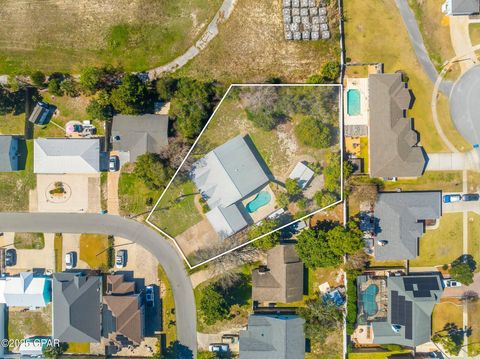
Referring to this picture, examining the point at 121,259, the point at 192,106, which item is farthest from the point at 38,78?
the point at 121,259

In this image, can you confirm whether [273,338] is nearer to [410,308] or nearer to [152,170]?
[410,308]

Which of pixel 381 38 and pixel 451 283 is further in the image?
pixel 451 283

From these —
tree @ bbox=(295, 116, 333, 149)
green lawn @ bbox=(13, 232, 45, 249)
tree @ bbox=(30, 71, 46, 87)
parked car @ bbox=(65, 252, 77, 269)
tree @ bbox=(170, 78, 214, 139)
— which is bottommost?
parked car @ bbox=(65, 252, 77, 269)

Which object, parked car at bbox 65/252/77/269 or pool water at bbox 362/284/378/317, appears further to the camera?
pool water at bbox 362/284/378/317

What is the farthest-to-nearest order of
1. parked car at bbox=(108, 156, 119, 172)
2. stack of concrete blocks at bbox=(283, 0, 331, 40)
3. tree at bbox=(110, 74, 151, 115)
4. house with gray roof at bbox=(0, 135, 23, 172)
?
stack of concrete blocks at bbox=(283, 0, 331, 40) → parked car at bbox=(108, 156, 119, 172) → house with gray roof at bbox=(0, 135, 23, 172) → tree at bbox=(110, 74, 151, 115)

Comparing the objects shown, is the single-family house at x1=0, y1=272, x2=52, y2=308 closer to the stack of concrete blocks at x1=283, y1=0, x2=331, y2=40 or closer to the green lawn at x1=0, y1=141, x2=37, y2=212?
the green lawn at x1=0, y1=141, x2=37, y2=212

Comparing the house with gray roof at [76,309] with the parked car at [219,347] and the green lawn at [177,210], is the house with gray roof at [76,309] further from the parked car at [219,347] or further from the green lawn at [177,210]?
the parked car at [219,347]

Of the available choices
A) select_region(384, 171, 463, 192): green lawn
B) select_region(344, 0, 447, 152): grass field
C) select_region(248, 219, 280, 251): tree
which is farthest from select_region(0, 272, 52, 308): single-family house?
select_region(344, 0, 447, 152): grass field
